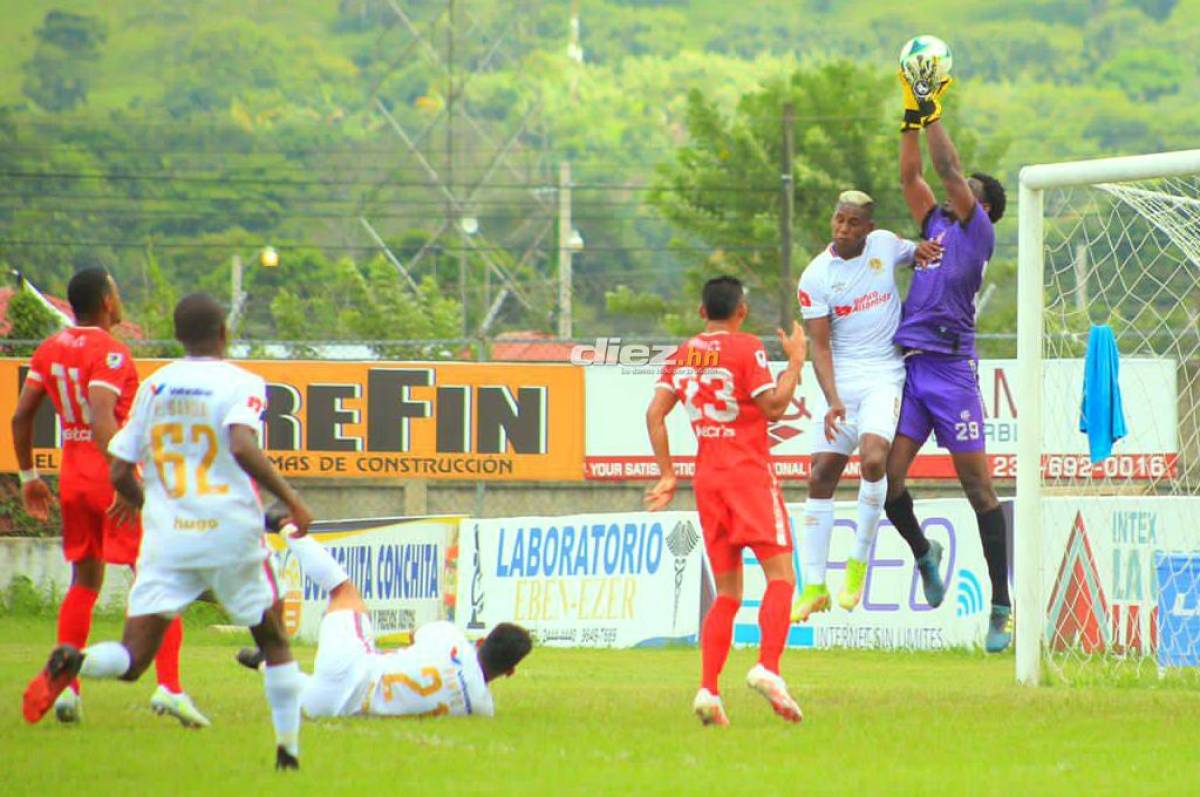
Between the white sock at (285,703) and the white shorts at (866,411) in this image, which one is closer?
the white sock at (285,703)

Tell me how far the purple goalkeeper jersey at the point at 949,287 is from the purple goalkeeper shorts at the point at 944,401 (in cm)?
10

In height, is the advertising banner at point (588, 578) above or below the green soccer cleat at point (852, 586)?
below

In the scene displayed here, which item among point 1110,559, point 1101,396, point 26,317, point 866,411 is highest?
point 26,317

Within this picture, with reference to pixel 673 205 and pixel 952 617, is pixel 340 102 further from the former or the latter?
pixel 952 617

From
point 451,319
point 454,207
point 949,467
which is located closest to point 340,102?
point 454,207

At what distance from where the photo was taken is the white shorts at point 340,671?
10.6 metres

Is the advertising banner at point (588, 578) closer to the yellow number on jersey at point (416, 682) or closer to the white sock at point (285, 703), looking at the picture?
the yellow number on jersey at point (416, 682)

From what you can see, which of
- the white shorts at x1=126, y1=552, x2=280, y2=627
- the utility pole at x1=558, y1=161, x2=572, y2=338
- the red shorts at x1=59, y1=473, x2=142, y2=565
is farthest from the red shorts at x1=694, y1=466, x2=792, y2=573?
the utility pole at x1=558, y1=161, x2=572, y2=338

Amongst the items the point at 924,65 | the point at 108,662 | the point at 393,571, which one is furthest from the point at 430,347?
the point at 108,662

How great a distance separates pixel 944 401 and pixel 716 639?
2.80 meters

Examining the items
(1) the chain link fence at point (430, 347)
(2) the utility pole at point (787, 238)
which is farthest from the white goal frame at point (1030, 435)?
(2) the utility pole at point (787, 238)

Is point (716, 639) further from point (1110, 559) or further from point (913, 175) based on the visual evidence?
point (1110, 559)

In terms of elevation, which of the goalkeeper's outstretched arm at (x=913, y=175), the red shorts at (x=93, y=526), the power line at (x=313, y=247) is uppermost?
the power line at (x=313, y=247)

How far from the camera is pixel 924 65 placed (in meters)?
11.9
